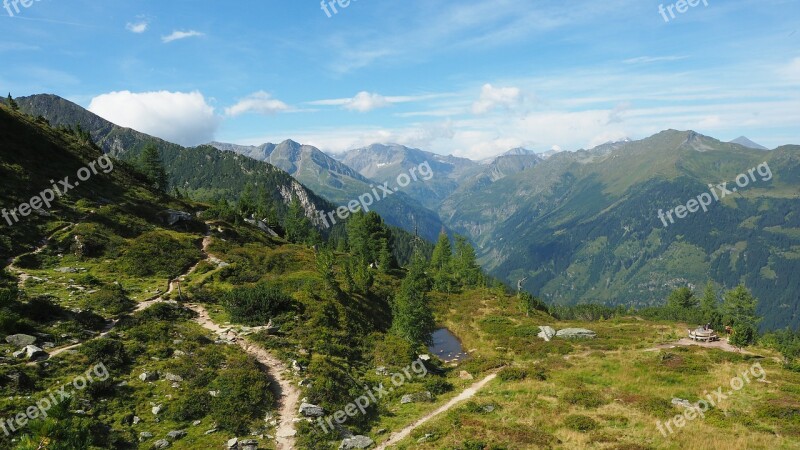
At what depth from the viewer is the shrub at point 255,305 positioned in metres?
43.4

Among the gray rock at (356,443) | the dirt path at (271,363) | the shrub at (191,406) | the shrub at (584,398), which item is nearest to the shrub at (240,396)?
the shrub at (191,406)

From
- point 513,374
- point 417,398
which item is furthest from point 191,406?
point 513,374

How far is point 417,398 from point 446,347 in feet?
88.0

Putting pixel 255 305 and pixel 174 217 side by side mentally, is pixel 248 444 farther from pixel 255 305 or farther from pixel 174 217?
pixel 174 217

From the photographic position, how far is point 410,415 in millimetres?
32031

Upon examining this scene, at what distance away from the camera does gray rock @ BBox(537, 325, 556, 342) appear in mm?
58147

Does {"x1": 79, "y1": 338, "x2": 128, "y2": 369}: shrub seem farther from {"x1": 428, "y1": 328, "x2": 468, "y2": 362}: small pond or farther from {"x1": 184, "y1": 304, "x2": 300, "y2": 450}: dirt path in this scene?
{"x1": 428, "y1": 328, "x2": 468, "y2": 362}: small pond

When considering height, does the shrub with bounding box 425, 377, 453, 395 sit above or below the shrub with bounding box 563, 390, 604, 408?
above

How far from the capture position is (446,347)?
2416 inches

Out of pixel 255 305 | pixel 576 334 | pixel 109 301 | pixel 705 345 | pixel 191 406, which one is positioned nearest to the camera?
pixel 191 406

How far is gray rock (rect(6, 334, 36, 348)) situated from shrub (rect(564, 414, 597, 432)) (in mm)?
38072

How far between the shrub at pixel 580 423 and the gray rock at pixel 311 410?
17458mm

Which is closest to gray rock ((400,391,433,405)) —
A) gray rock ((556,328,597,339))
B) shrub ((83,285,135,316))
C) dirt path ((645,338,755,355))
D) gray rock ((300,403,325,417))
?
gray rock ((300,403,325,417))

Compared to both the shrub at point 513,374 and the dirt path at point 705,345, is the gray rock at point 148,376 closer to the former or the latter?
the shrub at point 513,374
